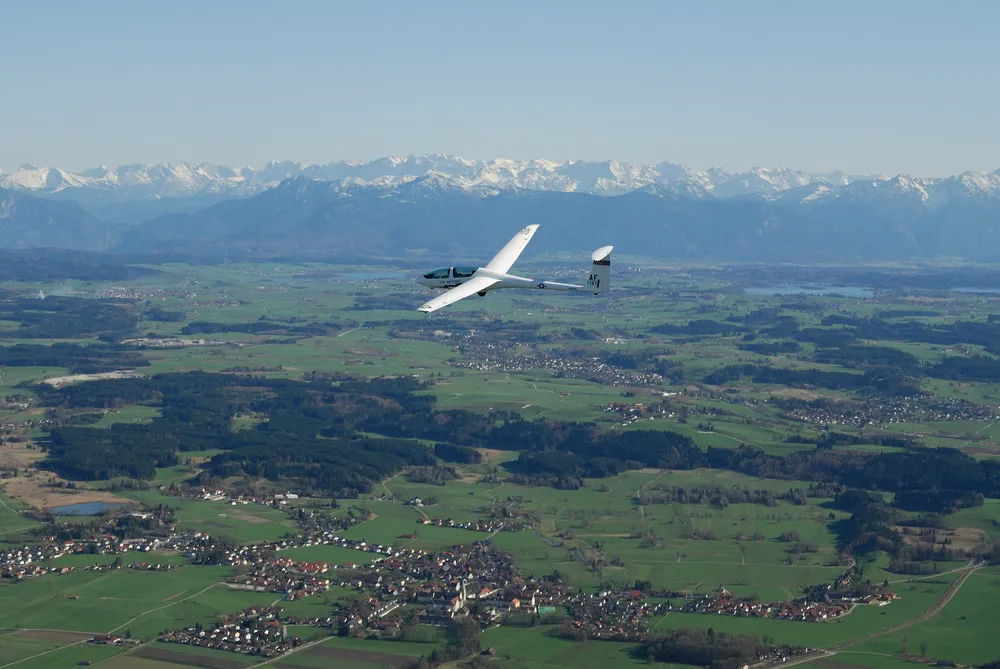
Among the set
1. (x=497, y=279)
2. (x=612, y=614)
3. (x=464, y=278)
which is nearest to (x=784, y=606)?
(x=612, y=614)

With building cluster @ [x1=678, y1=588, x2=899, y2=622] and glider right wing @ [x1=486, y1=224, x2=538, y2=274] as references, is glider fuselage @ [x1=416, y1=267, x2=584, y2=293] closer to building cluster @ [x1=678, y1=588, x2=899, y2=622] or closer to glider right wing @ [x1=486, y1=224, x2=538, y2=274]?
glider right wing @ [x1=486, y1=224, x2=538, y2=274]

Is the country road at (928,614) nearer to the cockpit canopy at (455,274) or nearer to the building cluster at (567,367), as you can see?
the cockpit canopy at (455,274)

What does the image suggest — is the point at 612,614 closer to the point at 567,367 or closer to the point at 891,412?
the point at 891,412

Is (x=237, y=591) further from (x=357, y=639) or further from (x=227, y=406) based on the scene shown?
(x=227, y=406)

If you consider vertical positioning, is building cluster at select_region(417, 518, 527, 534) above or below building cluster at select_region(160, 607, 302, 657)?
above

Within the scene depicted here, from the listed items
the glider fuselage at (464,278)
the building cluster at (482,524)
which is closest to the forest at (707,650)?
the glider fuselage at (464,278)

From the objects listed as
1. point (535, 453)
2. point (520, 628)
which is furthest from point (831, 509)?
point (520, 628)

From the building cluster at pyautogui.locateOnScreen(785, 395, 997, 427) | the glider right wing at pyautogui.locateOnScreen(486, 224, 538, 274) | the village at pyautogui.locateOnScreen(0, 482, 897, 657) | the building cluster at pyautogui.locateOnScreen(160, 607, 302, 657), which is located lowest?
the building cluster at pyautogui.locateOnScreen(160, 607, 302, 657)

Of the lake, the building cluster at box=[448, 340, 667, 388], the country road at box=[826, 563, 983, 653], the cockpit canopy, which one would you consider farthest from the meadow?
the cockpit canopy
